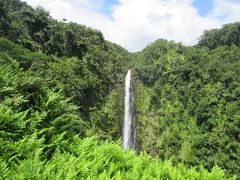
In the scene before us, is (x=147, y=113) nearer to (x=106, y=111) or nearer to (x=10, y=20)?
(x=106, y=111)

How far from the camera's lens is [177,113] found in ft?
181

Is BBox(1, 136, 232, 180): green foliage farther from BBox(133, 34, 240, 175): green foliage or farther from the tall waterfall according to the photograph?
the tall waterfall

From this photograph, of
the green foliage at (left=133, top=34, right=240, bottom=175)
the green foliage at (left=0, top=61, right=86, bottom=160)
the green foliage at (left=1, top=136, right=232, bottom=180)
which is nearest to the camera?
the green foliage at (left=1, top=136, right=232, bottom=180)

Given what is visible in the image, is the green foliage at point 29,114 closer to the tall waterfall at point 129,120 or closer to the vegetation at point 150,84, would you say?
the vegetation at point 150,84

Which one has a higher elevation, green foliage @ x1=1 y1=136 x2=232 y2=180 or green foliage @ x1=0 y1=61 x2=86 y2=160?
green foliage @ x1=0 y1=61 x2=86 y2=160

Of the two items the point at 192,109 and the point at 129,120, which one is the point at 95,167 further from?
the point at 129,120

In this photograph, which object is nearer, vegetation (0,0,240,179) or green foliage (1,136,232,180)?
green foliage (1,136,232,180)

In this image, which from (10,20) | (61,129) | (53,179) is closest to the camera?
(53,179)

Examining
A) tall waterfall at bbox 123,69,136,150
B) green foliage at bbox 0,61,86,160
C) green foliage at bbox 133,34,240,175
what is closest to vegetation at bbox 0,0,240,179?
green foliage at bbox 133,34,240,175

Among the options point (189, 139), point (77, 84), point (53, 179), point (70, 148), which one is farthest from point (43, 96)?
point (189, 139)

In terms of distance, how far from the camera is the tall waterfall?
52.0m

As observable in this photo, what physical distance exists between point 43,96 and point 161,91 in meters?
52.1

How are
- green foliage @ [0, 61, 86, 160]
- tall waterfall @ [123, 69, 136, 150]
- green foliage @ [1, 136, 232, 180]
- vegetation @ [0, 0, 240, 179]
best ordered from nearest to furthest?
green foliage @ [1, 136, 232, 180] < green foliage @ [0, 61, 86, 160] < vegetation @ [0, 0, 240, 179] < tall waterfall @ [123, 69, 136, 150]

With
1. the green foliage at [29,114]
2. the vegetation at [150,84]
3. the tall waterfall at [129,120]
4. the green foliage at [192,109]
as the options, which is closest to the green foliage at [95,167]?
the green foliage at [29,114]
